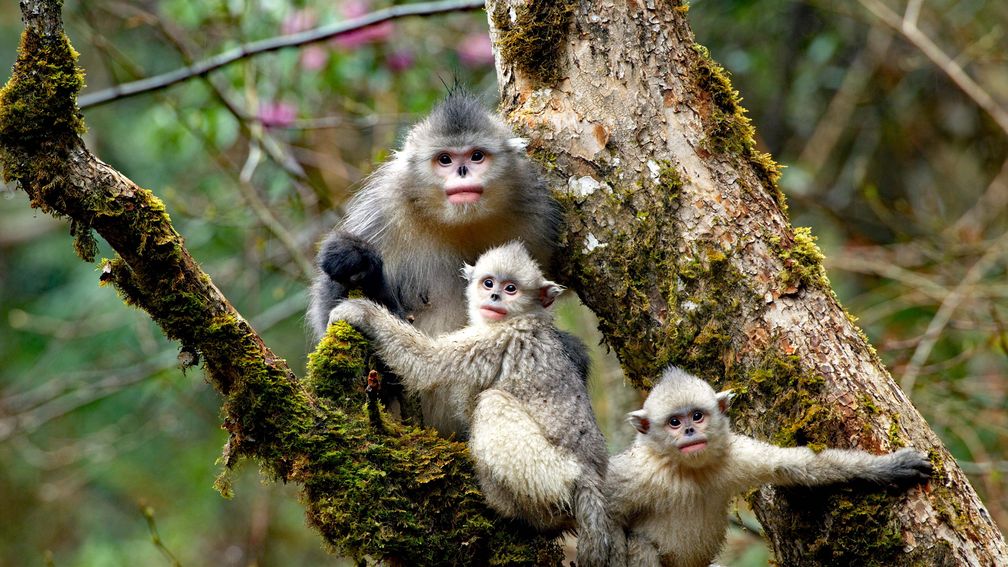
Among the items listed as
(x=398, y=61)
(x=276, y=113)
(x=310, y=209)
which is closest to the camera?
(x=276, y=113)

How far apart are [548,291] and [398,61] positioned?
4630mm

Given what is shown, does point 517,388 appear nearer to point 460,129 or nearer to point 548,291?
point 548,291

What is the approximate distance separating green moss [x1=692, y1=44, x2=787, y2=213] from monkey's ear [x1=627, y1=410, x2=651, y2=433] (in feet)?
4.67

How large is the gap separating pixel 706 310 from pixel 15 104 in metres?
3.10

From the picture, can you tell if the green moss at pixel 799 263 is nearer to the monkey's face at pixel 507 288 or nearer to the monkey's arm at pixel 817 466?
the monkey's arm at pixel 817 466

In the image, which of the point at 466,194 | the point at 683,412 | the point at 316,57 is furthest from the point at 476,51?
the point at 683,412

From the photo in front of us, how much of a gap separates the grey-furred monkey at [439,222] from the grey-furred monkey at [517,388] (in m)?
0.27

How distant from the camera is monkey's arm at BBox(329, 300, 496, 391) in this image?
4.82 meters

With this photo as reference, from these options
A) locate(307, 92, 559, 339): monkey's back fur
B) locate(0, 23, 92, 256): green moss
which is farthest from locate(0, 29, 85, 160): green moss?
locate(307, 92, 559, 339): monkey's back fur

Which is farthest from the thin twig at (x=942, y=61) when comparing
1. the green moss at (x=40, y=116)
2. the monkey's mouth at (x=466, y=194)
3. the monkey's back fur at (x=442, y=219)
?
the green moss at (x=40, y=116)

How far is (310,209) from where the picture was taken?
10148 mm

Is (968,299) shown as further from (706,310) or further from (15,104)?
(15,104)

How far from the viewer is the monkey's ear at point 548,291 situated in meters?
5.01

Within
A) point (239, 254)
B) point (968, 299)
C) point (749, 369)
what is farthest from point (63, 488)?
point (968, 299)
